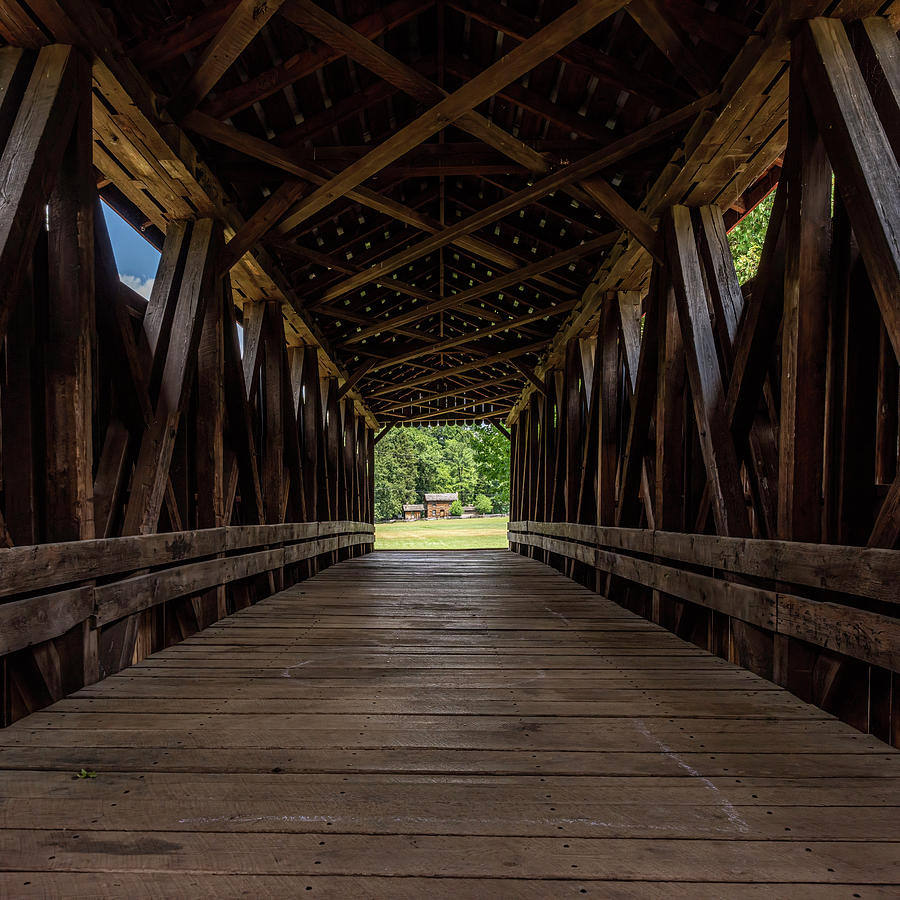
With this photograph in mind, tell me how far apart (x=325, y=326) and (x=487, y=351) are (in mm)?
2571

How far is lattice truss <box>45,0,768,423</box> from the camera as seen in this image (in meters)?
3.19

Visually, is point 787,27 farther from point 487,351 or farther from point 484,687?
point 487,351

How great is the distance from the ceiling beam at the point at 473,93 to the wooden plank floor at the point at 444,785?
2957 mm

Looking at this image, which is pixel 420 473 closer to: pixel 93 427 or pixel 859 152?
pixel 93 427

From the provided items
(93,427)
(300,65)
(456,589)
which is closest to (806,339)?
(300,65)

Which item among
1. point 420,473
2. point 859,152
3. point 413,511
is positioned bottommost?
point 413,511

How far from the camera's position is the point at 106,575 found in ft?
8.89

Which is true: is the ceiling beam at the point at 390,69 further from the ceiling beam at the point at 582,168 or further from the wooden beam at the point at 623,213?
the wooden beam at the point at 623,213

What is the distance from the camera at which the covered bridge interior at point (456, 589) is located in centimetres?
150

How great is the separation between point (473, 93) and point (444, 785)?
11.0 feet

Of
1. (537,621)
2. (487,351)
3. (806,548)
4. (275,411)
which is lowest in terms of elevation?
(537,621)

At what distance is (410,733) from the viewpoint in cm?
208

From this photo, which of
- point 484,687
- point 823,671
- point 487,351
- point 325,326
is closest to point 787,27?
point 823,671

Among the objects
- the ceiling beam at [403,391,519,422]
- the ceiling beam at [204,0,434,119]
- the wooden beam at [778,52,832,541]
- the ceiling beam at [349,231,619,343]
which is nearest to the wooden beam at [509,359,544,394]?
the ceiling beam at [349,231,619,343]
